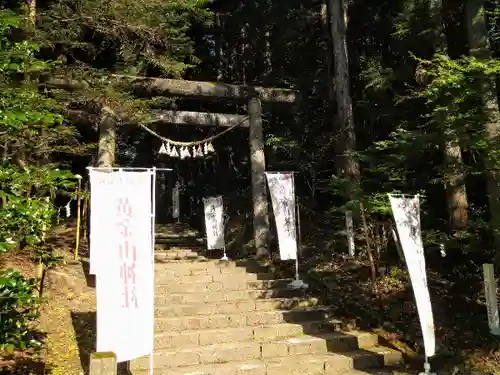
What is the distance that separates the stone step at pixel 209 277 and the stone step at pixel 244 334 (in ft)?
6.81

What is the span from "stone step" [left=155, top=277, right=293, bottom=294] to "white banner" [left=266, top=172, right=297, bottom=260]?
0.60 metres

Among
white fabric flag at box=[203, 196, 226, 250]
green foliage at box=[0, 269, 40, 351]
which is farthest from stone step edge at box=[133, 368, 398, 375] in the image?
white fabric flag at box=[203, 196, 226, 250]

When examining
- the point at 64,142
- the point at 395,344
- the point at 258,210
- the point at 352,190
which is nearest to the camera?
the point at 395,344

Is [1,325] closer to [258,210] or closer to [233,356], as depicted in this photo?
[233,356]

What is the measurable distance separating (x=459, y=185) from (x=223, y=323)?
18.1 ft

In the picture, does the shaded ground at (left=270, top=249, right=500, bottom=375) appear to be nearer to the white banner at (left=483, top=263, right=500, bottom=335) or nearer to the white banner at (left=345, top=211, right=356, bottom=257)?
the white banner at (left=483, top=263, right=500, bottom=335)

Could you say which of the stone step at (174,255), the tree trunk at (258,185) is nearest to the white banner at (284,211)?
the tree trunk at (258,185)

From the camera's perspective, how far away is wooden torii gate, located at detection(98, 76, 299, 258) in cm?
1035

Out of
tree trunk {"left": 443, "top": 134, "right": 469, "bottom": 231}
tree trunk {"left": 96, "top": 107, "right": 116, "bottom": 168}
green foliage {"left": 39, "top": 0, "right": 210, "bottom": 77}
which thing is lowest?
tree trunk {"left": 443, "top": 134, "right": 469, "bottom": 231}

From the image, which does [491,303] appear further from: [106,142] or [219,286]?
[106,142]

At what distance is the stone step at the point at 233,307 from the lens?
737 cm

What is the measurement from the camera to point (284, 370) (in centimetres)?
594

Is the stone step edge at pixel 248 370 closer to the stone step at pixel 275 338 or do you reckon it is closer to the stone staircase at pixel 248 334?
the stone staircase at pixel 248 334

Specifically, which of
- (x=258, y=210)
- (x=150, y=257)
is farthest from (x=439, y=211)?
(x=150, y=257)
